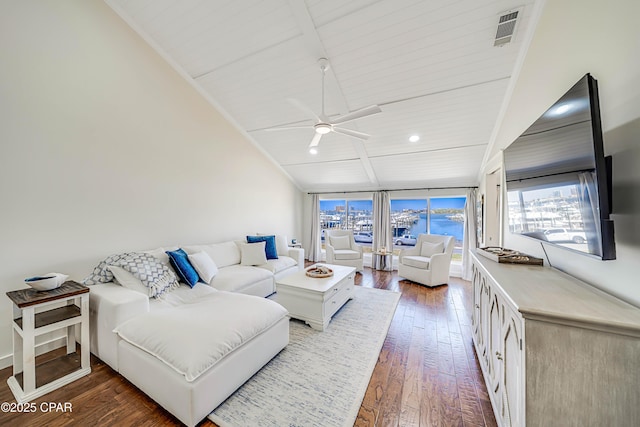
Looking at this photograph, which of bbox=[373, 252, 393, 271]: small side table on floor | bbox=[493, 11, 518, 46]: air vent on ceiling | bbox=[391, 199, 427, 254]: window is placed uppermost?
bbox=[493, 11, 518, 46]: air vent on ceiling

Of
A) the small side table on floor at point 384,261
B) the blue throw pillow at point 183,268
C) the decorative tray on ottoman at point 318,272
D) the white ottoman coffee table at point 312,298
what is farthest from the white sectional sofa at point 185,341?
the small side table on floor at point 384,261

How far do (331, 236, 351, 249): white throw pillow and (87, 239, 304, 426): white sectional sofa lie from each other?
3452 mm

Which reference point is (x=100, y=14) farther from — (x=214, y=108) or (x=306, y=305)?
(x=306, y=305)

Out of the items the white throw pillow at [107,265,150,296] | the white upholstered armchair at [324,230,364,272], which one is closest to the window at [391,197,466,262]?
the white upholstered armchair at [324,230,364,272]

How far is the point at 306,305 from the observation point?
2773 millimetres

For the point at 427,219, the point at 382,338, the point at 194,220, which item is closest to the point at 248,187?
the point at 194,220

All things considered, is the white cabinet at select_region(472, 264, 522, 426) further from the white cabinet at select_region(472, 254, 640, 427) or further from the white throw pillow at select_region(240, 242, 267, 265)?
the white throw pillow at select_region(240, 242, 267, 265)

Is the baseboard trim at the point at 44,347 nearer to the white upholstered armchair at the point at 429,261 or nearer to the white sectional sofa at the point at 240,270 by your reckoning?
the white sectional sofa at the point at 240,270

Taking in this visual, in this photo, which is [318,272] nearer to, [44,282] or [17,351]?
[44,282]

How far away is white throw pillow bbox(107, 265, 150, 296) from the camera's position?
2294 millimetres

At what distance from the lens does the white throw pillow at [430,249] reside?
460cm

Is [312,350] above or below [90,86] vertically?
below

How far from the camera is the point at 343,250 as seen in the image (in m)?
5.54

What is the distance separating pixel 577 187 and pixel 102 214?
4087mm
